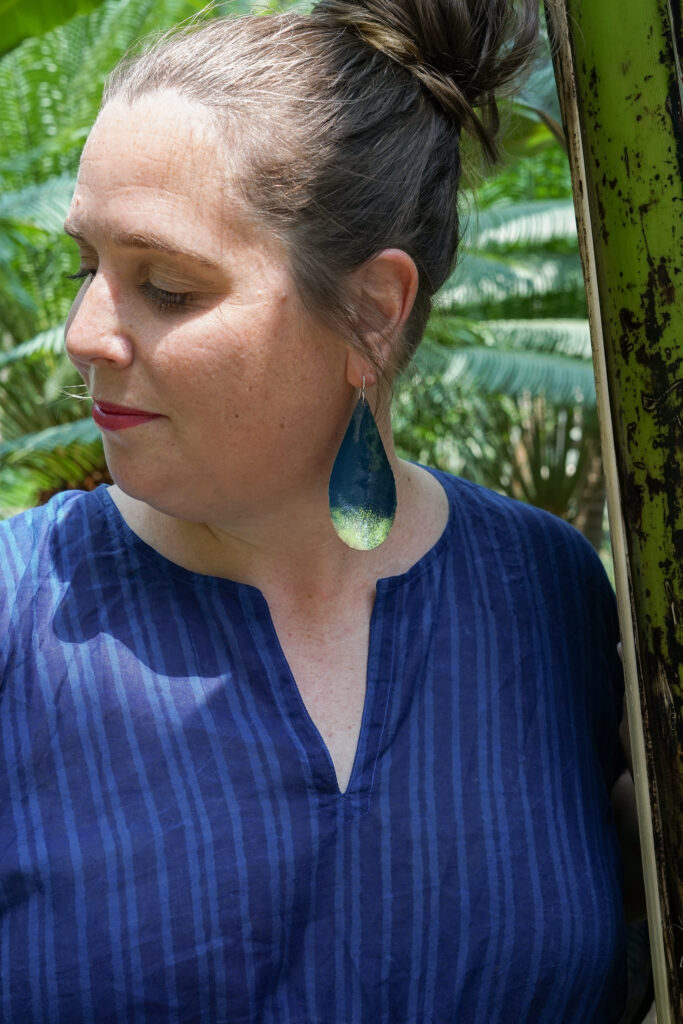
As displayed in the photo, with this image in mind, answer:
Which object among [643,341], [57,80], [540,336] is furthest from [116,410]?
[57,80]

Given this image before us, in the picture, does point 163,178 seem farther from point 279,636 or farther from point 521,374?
point 521,374

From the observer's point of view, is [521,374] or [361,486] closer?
[361,486]

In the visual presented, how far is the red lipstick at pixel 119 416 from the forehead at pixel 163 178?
17 cm

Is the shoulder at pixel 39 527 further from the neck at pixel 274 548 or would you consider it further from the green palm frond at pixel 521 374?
the green palm frond at pixel 521 374

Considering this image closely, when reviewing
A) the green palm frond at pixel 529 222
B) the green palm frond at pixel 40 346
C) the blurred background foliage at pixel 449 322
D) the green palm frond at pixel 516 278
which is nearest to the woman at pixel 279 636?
the green palm frond at pixel 40 346

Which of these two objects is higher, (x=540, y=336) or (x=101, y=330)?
(x=540, y=336)

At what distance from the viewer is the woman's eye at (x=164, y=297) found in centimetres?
100

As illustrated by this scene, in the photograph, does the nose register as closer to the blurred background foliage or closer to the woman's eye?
the woman's eye

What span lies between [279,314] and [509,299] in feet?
17.5

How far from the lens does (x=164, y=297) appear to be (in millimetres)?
1008

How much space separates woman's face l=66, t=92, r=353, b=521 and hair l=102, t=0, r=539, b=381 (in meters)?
0.03

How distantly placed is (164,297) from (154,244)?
52mm

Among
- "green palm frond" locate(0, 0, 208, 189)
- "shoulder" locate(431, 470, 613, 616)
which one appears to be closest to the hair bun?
"shoulder" locate(431, 470, 613, 616)

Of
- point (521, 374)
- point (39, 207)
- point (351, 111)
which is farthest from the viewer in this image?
point (521, 374)
